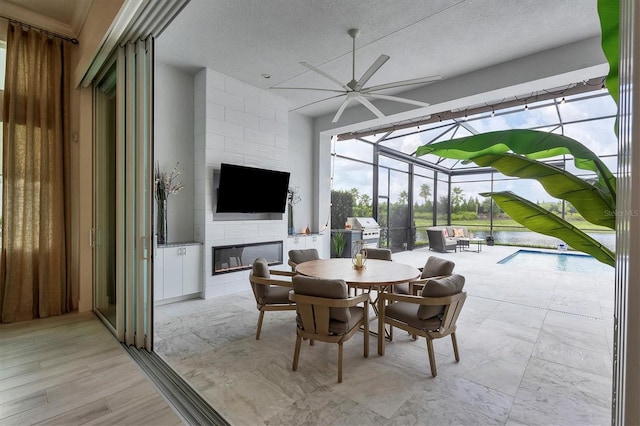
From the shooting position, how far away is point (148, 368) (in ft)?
7.97

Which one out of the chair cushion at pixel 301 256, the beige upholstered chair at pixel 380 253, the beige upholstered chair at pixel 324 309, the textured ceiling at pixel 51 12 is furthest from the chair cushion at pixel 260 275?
the textured ceiling at pixel 51 12

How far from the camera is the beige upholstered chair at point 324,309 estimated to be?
7.55ft

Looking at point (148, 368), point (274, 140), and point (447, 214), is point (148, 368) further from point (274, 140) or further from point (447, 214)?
point (447, 214)

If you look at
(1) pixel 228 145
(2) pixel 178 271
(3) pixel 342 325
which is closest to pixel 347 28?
(1) pixel 228 145

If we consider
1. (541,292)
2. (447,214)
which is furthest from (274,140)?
(447,214)

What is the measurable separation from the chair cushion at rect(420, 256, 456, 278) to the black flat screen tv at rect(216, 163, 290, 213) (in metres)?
2.92

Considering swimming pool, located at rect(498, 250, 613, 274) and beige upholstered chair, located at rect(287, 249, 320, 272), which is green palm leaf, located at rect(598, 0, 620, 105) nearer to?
beige upholstered chair, located at rect(287, 249, 320, 272)

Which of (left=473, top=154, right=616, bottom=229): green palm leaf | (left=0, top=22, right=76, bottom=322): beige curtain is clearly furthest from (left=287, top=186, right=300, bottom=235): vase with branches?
(left=473, top=154, right=616, bottom=229): green palm leaf

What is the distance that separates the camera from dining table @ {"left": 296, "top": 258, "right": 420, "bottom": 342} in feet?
8.79

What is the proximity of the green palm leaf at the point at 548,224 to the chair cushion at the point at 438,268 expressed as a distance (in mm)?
2137

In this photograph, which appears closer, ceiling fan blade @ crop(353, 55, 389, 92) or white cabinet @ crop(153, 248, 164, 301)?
ceiling fan blade @ crop(353, 55, 389, 92)

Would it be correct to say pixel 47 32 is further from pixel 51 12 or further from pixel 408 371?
pixel 408 371

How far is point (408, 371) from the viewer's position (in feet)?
8.15

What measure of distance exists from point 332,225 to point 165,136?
14.3 ft
